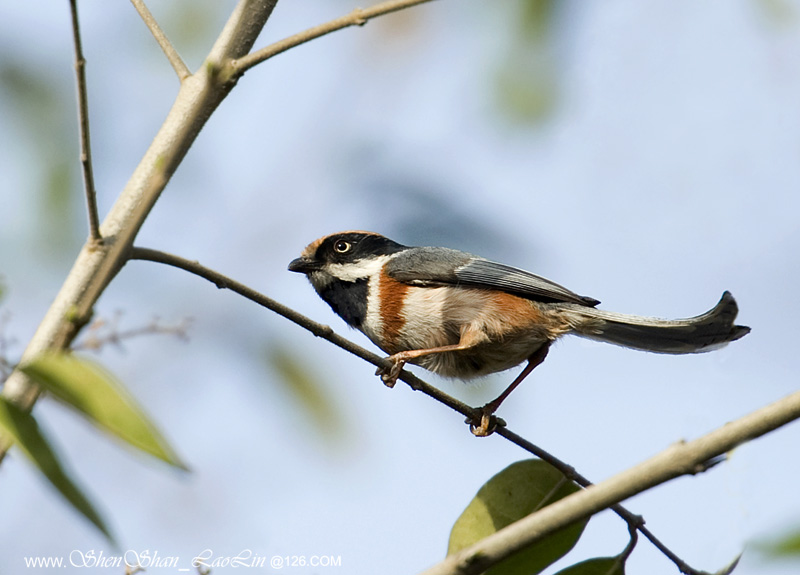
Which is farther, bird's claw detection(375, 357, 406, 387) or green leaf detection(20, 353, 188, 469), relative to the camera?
bird's claw detection(375, 357, 406, 387)

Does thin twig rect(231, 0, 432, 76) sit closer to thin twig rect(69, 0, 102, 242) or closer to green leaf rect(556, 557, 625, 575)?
thin twig rect(69, 0, 102, 242)

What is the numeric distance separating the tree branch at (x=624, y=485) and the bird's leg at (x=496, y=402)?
76.2 inches

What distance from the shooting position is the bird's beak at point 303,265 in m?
4.69

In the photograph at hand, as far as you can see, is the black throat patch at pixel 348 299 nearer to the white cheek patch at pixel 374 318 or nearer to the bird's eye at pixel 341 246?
the white cheek patch at pixel 374 318

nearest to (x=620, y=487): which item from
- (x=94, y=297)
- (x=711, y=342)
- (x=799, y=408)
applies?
(x=799, y=408)

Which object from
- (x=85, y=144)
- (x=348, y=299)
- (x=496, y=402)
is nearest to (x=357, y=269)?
(x=348, y=299)

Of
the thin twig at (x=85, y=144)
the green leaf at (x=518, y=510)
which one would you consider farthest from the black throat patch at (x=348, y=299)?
the thin twig at (x=85, y=144)

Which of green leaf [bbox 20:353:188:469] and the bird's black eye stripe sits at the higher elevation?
the bird's black eye stripe

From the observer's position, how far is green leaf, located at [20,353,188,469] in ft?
4.22

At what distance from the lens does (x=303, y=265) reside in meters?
4.70

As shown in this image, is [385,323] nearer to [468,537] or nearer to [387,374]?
[387,374]

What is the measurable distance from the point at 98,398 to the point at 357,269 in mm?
3288

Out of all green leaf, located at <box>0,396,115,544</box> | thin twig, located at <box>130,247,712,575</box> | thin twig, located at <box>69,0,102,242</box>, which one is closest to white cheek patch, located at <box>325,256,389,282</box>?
thin twig, located at <box>130,247,712,575</box>

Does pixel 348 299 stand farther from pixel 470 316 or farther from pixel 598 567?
pixel 598 567
